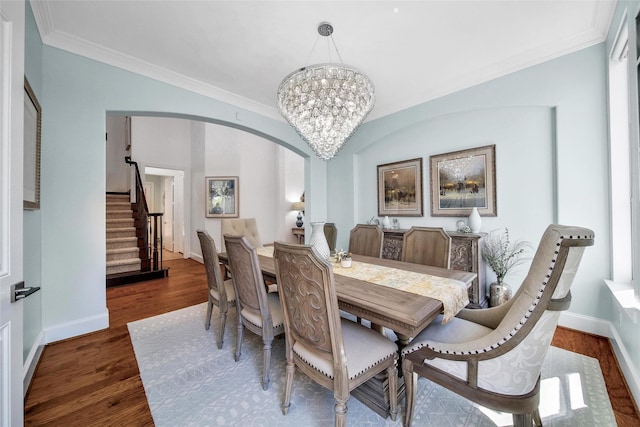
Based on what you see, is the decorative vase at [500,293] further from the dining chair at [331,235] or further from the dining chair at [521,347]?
the dining chair at [331,235]

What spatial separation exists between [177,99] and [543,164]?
4.32m

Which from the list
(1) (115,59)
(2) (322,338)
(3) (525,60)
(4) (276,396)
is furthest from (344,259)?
(1) (115,59)

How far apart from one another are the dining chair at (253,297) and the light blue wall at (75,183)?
1.77m

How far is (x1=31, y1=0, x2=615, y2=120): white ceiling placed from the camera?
1983mm

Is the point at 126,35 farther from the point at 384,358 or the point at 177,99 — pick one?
the point at 384,358

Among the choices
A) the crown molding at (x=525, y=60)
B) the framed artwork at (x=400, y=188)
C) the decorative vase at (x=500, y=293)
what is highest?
the crown molding at (x=525, y=60)

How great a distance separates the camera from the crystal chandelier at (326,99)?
2.07 meters

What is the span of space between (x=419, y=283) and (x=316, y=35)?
238cm

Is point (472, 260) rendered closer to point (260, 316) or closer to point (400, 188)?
point (400, 188)

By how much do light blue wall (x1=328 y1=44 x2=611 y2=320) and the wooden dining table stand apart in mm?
1575

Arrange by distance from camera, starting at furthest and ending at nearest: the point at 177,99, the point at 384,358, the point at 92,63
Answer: the point at 177,99, the point at 92,63, the point at 384,358

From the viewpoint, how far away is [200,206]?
609 cm

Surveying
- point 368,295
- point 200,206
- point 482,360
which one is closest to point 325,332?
point 368,295

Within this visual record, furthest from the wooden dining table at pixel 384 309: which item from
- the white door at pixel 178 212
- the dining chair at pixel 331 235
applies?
the white door at pixel 178 212
